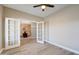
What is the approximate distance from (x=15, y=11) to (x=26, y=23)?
512cm

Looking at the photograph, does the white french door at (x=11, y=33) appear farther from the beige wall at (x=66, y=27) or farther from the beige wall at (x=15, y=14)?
the beige wall at (x=66, y=27)

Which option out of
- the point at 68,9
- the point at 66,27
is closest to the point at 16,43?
the point at 66,27

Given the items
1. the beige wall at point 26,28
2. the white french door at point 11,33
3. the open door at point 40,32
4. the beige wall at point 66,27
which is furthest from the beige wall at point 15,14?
the beige wall at point 26,28

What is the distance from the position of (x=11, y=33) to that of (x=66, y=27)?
316 centimetres

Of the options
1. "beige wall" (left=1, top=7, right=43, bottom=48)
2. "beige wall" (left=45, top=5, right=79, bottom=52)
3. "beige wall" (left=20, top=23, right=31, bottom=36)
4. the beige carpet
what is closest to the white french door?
"beige wall" (left=1, top=7, right=43, bottom=48)

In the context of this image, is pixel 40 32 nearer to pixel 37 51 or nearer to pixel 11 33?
pixel 11 33

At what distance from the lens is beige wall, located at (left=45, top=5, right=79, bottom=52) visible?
4.60m

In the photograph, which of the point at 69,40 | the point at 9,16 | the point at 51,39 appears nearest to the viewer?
the point at 69,40

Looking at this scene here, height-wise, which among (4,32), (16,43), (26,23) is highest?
(26,23)

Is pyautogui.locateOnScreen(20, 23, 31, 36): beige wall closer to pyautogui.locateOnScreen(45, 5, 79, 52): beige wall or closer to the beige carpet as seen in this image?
pyautogui.locateOnScreen(45, 5, 79, 52): beige wall

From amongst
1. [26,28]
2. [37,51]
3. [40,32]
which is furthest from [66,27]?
[26,28]

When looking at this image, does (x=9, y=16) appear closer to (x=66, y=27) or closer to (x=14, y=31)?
(x=14, y=31)

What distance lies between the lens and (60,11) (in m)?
5.85

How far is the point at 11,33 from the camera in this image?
223 inches
